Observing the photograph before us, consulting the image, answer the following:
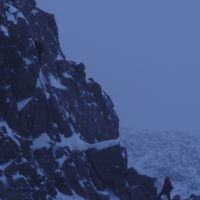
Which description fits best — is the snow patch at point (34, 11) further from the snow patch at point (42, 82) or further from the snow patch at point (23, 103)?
the snow patch at point (23, 103)

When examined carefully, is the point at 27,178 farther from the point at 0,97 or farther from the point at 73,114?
the point at 73,114

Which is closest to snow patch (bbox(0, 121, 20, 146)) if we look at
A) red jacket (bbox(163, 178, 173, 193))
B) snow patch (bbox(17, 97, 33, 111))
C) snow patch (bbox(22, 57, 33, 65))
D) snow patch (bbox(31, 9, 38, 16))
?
snow patch (bbox(17, 97, 33, 111))

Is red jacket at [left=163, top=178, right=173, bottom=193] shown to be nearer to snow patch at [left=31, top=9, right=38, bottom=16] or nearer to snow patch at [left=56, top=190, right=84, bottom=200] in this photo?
snow patch at [left=56, top=190, right=84, bottom=200]

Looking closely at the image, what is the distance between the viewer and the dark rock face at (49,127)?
39.8 meters

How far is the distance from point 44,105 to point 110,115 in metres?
13.6

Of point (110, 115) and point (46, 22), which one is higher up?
point (46, 22)

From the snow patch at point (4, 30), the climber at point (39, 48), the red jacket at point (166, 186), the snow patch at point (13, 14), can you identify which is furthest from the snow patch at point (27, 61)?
the red jacket at point (166, 186)

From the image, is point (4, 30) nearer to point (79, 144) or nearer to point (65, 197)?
point (79, 144)

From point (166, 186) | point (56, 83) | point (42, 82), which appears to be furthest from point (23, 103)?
point (166, 186)

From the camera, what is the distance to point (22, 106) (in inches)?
1662

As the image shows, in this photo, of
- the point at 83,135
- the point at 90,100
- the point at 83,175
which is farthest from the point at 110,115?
the point at 83,175

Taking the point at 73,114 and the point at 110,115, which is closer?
the point at 73,114

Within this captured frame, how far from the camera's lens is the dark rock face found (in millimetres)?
39750

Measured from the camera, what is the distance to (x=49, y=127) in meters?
44.3
